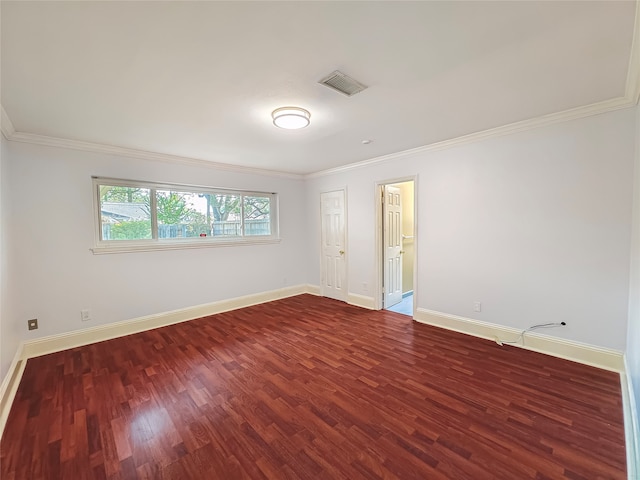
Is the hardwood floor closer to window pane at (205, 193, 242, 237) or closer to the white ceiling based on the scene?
window pane at (205, 193, 242, 237)

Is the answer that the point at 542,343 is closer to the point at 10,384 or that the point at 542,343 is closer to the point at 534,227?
the point at 534,227

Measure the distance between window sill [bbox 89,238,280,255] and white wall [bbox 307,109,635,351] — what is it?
9.08 feet

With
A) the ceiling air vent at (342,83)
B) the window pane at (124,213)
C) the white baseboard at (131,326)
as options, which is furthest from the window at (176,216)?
the ceiling air vent at (342,83)

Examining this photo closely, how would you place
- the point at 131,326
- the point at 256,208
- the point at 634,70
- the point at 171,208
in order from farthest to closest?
the point at 256,208, the point at 171,208, the point at 131,326, the point at 634,70

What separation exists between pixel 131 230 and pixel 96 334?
4.47ft

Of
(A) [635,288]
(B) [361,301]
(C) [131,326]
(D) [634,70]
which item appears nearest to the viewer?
(D) [634,70]

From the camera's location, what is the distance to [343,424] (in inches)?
75.7

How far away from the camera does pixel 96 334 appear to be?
3.41 metres

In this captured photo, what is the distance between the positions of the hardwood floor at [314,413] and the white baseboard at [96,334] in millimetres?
103

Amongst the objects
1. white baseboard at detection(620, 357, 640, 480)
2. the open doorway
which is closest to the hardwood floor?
white baseboard at detection(620, 357, 640, 480)

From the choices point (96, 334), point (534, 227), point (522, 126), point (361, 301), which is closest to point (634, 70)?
point (522, 126)

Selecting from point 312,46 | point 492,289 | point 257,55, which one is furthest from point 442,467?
point 257,55

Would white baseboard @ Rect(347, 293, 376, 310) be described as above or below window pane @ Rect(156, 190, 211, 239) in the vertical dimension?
below

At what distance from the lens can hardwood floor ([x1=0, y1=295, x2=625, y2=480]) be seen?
5.26ft
